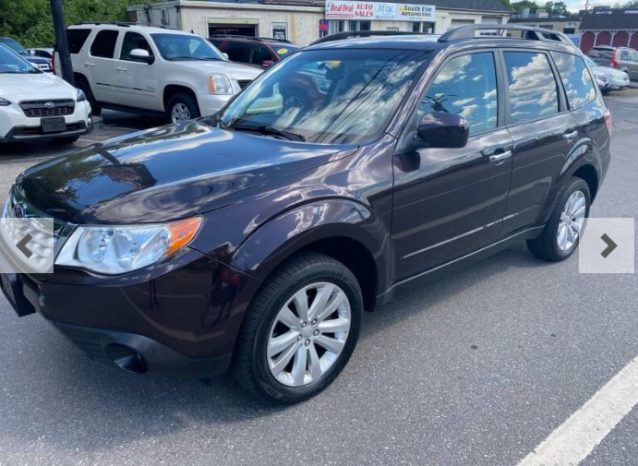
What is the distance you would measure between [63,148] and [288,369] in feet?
22.3

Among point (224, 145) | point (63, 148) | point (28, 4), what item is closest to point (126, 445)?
point (224, 145)

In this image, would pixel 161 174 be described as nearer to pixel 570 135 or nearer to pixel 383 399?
pixel 383 399

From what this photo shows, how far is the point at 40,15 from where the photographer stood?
36.3 m

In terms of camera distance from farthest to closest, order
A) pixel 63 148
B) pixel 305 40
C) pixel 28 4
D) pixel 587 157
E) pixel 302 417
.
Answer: pixel 28 4 < pixel 305 40 < pixel 63 148 < pixel 587 157 < pixel 302 417

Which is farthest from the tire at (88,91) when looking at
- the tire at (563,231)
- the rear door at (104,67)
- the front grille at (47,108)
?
the tire at (563,231)

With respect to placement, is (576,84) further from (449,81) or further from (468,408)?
(468,408)

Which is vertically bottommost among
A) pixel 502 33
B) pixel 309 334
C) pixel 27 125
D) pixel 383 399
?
pixel 383 399

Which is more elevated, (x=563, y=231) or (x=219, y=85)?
(x=219, y=85)

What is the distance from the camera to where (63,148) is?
8164mm

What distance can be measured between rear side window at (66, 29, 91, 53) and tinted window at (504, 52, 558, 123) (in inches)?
363

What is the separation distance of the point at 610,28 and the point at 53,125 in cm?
5414

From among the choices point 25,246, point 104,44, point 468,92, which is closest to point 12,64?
point 104,44

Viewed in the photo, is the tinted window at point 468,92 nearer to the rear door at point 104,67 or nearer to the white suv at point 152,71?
the white suv at point 152,71

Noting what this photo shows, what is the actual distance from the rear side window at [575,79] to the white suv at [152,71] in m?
5.40
